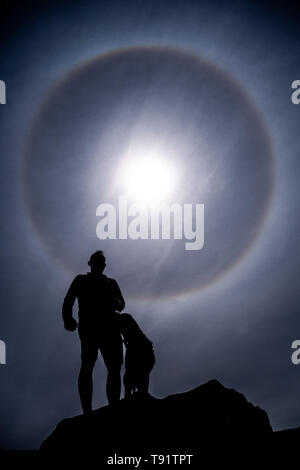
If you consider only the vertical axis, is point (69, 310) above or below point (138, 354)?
above

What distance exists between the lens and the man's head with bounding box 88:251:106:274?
20.7 ft

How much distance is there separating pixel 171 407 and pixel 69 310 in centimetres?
186

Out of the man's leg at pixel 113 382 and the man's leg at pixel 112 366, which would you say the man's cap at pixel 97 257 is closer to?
the man's leg at pixel 112 366

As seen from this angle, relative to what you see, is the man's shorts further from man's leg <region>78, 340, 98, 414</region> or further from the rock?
the rock

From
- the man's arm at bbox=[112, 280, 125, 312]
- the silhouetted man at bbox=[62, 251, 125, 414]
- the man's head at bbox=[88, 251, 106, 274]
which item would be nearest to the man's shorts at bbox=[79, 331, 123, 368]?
the silhouetted man at bbox=[62, 251, 125, 414]

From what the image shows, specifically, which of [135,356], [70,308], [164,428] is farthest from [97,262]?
[164,428]

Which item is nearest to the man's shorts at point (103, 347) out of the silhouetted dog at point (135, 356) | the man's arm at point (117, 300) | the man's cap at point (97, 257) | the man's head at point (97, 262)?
the man's arm at point (117, 300)

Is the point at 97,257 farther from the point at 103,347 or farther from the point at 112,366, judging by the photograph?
the point at 112,366
